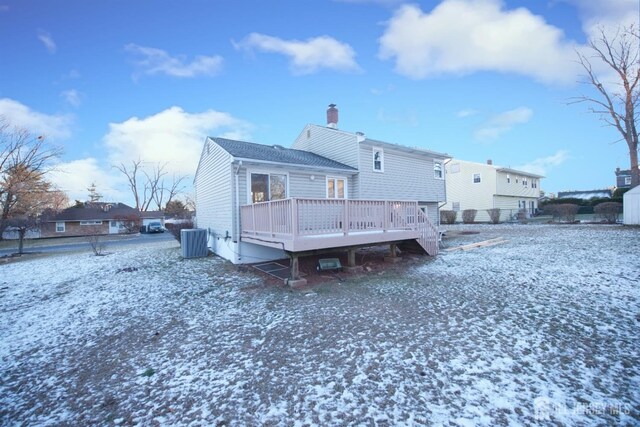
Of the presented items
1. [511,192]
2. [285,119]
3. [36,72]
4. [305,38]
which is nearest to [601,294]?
[305,38]

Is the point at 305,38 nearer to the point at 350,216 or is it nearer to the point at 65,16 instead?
the point at 65,16

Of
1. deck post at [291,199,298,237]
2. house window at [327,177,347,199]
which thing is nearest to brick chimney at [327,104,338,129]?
house window at [327,177,347,199]

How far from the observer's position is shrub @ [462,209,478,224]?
94.1 feet

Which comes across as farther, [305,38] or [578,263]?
[305,38]

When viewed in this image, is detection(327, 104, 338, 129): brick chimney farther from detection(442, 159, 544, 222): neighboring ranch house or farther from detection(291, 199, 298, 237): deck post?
detection(442, 159, 544, 222): neighboring ranch house

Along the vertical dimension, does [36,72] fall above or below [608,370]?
above

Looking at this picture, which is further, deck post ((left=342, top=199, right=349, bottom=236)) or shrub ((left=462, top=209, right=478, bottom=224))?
shrub ((left=462, top=209, right=478, bottom=224))

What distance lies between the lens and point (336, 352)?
12.5 feet

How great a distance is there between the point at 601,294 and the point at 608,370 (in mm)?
3382

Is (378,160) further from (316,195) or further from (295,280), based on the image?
(295,280)

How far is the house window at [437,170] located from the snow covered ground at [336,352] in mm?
9768

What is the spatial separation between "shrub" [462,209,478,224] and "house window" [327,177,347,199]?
21.8 metres

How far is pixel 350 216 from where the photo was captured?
25.7ft

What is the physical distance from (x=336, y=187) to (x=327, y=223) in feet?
15.9
